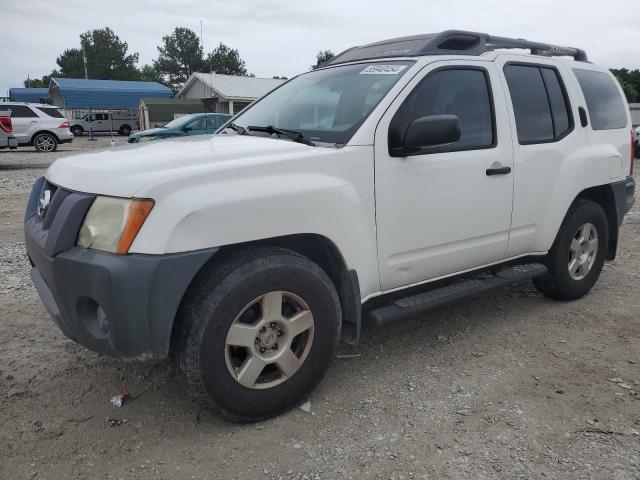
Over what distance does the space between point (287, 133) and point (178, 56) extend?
3274 inches

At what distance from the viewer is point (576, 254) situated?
4238 mm

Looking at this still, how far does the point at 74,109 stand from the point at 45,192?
41.2 m

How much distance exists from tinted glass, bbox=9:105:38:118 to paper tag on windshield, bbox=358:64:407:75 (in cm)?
1819

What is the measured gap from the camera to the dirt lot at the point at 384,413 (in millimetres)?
2350

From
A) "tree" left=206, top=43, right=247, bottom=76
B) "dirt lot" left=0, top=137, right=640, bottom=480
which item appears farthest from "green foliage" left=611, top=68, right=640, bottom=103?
"tree" left=206, top=43, right=247, bottom=76

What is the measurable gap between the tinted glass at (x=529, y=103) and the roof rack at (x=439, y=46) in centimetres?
23

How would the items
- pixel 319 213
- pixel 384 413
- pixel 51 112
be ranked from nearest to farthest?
pixel 319 213
pixel 384 413
pixel 51 112

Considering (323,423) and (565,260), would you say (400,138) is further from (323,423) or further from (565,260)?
(565,260)

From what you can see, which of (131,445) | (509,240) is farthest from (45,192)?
(509,240)

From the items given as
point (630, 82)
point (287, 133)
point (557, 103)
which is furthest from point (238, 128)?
point (630, 82)

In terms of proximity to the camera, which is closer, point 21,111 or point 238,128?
point 238,128

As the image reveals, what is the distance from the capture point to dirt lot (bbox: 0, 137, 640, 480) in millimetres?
2350

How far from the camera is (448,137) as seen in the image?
2828mm

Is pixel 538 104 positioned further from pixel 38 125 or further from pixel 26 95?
pixel 26 95
